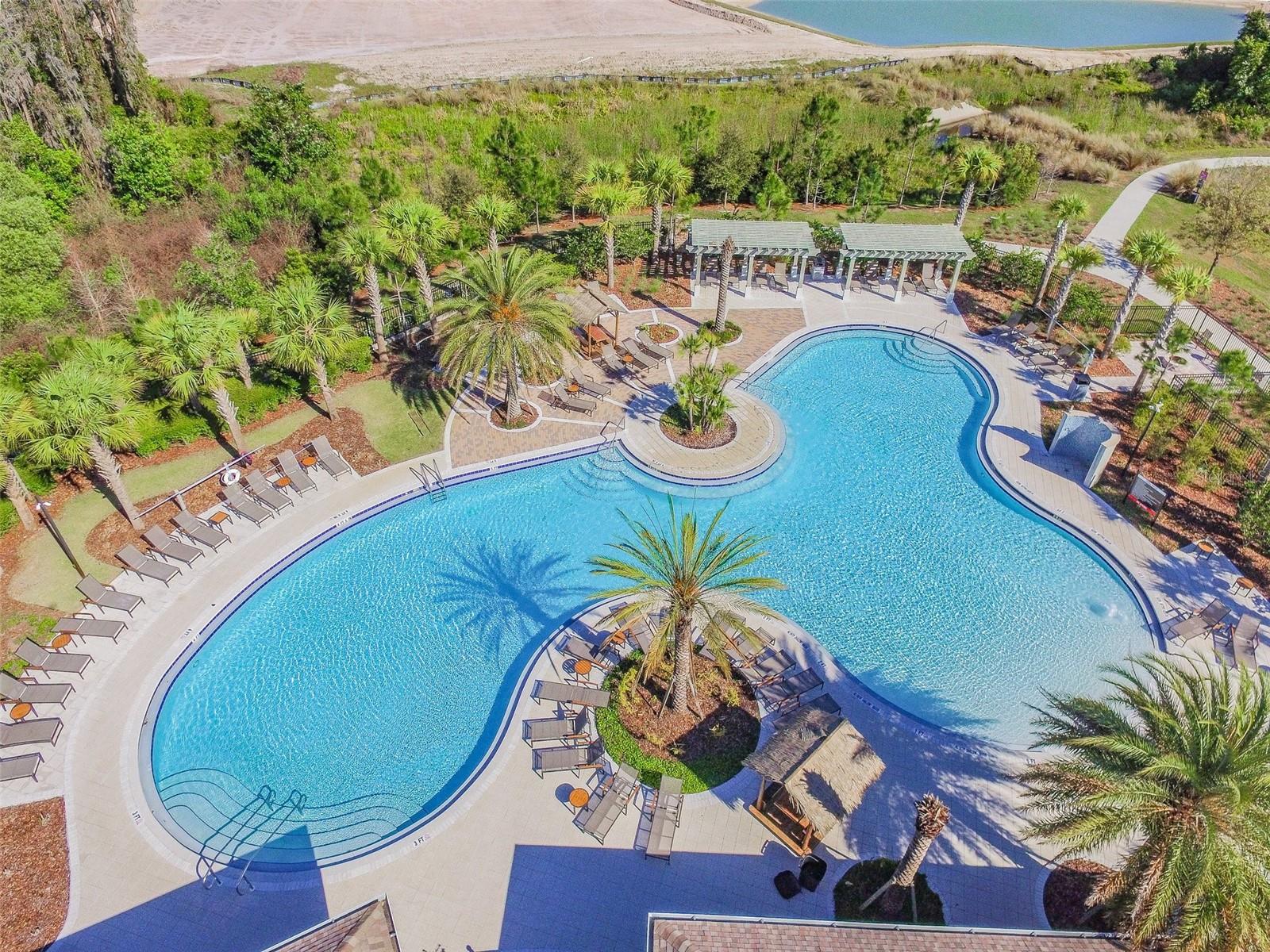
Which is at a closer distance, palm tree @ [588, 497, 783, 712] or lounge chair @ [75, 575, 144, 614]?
palm tree @ [588, 497, 783, 712]

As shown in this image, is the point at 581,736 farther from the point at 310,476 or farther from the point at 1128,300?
the point at 1128,300

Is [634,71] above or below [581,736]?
above

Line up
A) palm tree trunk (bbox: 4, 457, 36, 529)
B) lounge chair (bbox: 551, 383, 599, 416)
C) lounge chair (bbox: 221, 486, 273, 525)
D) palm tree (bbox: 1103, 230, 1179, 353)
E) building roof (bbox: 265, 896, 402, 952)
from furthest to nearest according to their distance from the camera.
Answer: lounge chair (bbox: 551, 383, 599, 416) → palm tree (bbox: 1103, 230, 1179, 353) → lounge chair (bbox: 221, 486, 273, 525) → palm tree trunk (bbox: 4, 457, 36, 529) → building roof (bbox: 265, 896, 402, 952)

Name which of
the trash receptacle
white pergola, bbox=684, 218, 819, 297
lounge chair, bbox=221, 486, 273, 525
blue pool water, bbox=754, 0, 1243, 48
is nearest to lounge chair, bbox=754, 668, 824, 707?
lounge chair, bbox=221, 486, 273, 525

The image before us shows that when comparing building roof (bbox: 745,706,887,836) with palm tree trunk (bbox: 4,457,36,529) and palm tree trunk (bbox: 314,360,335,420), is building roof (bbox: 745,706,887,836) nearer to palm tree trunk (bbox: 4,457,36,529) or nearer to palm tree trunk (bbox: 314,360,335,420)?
palm tree trunk (bbox: 314,360,335,420)

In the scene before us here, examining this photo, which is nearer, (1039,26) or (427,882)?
(427,882)

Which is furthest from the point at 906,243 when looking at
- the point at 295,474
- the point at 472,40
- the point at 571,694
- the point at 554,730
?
the point at 472,40

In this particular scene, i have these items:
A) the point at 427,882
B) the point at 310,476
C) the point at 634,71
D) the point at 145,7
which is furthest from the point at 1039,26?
the point at 427,882
